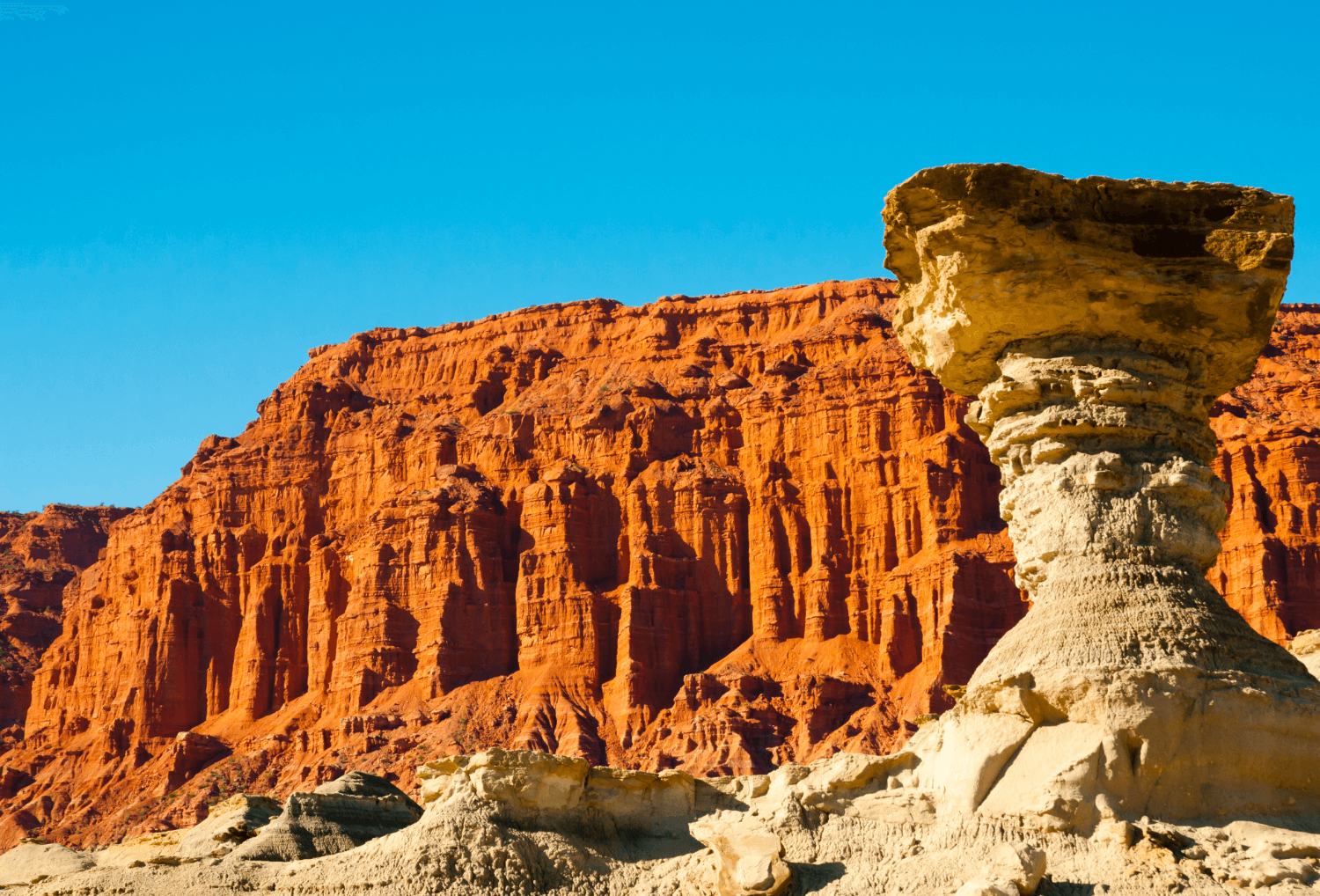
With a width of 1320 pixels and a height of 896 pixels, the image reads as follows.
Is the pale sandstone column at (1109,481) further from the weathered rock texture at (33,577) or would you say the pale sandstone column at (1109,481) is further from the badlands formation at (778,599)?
the weathered rock texture at (33,577)

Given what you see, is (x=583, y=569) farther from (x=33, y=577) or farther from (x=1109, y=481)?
(x=1109, y=481)

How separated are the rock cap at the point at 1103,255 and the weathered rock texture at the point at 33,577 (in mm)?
99066

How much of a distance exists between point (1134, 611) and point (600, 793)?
327 inches

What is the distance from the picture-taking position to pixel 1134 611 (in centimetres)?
2353

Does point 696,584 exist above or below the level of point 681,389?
below

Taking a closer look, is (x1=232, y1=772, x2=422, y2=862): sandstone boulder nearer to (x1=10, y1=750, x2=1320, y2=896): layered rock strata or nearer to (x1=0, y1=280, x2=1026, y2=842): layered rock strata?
(x1=10, y1=750, x2=1320, y2=896): layered rock strata

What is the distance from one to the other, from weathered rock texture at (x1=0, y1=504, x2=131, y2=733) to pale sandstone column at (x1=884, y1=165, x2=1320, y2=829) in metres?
99.0

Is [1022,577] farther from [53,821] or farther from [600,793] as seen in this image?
[53,821]

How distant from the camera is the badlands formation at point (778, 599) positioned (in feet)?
75.6

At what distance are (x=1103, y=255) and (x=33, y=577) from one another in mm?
117673

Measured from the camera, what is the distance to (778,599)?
9131 centimetres

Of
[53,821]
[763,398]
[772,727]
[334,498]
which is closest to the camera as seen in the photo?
[772,727]

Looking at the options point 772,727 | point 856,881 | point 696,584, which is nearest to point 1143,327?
point 856,881

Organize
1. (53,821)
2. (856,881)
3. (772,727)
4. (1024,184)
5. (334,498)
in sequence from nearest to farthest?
(856,881) < (1024,184) < (772,727) < (53,821) < (334,498)
